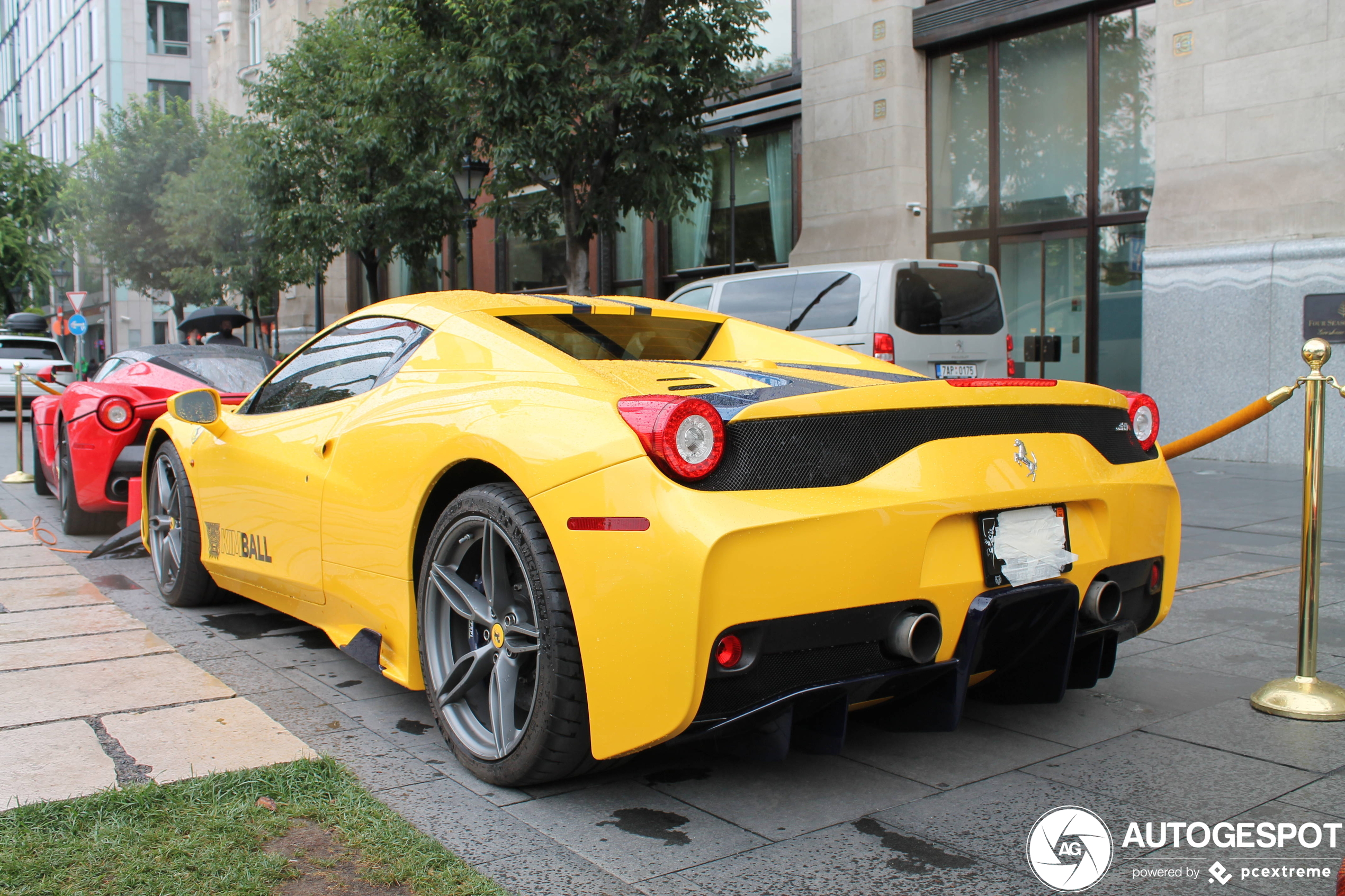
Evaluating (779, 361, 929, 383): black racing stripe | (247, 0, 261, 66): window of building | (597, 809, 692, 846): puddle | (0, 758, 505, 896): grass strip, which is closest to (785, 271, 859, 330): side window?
(779, 361, 929, 383): black racing stripe

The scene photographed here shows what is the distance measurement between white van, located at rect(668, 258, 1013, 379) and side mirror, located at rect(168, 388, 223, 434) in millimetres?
6593

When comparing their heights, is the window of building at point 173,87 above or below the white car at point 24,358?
above

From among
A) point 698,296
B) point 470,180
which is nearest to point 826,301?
point 698,296

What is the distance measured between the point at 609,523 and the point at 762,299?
9281 millimetres

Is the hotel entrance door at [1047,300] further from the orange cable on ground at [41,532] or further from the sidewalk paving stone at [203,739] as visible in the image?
the sidewalk paving stone at [203,739]

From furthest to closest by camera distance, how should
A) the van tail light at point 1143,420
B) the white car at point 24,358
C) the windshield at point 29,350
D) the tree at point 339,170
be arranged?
the windshield at point 29,350 < the white car at point 24,358 < the tree at point 339,170 < the van tail light at point 1143,420

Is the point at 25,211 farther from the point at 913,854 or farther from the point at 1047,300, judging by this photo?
the point at 913,854

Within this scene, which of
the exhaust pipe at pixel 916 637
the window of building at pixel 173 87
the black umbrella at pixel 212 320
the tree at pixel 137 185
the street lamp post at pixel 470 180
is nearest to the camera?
the exhaust pipe at pixel 916 637

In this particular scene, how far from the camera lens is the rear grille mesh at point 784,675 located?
251 centimetres

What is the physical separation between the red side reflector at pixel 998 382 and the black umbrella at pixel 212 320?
39.8ft

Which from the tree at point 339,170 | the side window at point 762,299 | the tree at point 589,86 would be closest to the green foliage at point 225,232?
the tree at point 339,170

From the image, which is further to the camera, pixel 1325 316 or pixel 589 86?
pixel 589 86

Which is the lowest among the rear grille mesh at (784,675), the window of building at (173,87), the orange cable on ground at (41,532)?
the orange cable on ground at (41,532)

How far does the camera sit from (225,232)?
83.9ft
